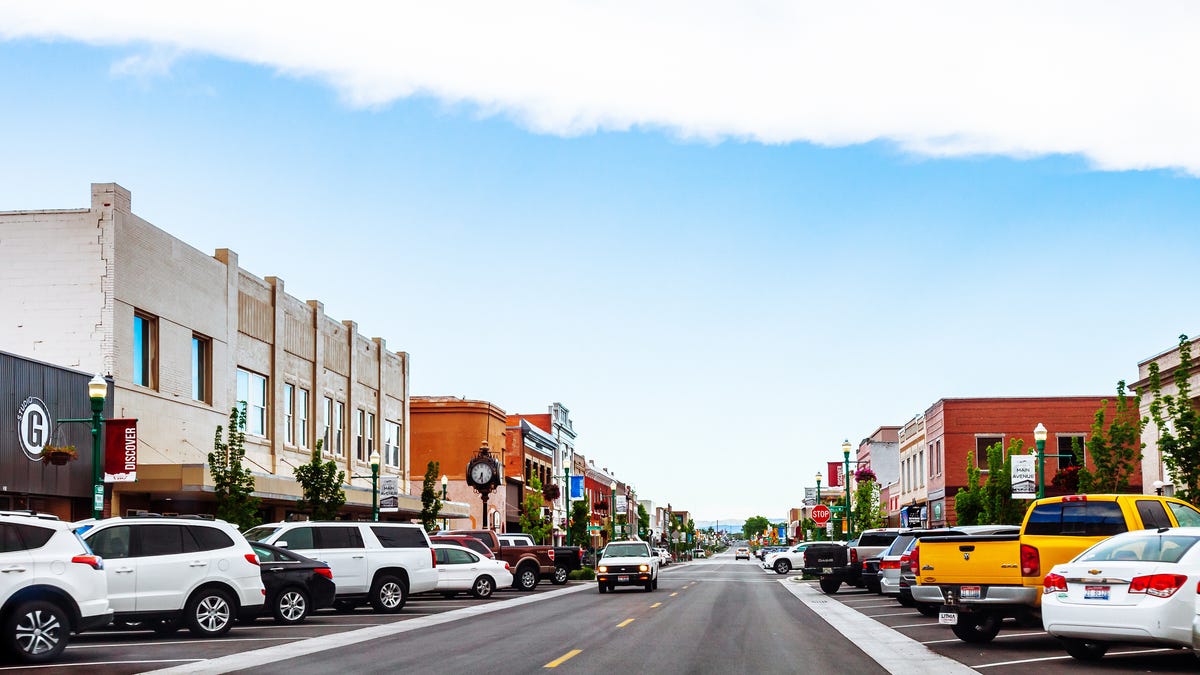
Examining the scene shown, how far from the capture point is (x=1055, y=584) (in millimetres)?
14719

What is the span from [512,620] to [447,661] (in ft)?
29.4

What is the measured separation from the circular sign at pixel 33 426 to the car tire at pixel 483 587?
11524 mm

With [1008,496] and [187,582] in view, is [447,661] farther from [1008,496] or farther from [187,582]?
[1008,496]

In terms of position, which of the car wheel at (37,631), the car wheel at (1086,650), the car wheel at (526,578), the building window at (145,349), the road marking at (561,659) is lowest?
the car wheel at (526,578)

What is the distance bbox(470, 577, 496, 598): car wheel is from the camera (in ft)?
110

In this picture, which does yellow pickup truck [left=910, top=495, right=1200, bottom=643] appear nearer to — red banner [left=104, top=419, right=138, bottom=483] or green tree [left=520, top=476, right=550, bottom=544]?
red banner [left=104, top=419, right=138, bottom=483]

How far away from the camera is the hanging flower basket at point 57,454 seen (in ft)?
90.9

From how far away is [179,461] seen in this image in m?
34.6

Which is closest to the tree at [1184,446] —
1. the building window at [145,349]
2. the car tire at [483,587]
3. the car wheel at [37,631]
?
the car tire at [483,587]

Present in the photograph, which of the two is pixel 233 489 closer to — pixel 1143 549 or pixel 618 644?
pixel 618 644

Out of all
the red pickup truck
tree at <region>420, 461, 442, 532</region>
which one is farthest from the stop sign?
the red pickup truck

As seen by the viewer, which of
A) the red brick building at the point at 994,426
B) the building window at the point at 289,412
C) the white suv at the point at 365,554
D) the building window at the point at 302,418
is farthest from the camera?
the red brick building at the point at 994,426

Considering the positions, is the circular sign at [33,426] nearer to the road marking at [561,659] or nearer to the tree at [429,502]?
the road marking at [561,659]

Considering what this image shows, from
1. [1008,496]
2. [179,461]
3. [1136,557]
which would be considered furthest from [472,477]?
[1136,557]
